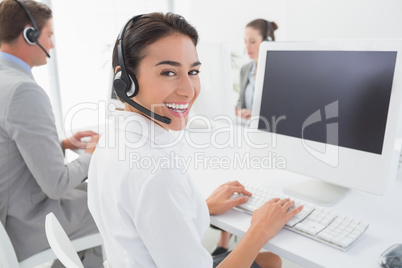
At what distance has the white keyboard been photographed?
84 cm

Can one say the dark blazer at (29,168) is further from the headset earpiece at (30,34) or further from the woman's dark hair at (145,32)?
the woman's dark hair at (145,32)

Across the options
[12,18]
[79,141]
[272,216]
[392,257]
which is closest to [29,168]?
[79,141]

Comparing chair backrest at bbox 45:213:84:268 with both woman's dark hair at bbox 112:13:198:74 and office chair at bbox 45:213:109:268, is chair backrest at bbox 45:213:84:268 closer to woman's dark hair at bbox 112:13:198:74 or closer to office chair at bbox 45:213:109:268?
office chair at bbox 45:213:109:268

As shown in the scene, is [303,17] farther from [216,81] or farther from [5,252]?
[5,252]

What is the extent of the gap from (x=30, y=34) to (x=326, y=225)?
139 centimetres

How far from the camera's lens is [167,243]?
2.26 feet

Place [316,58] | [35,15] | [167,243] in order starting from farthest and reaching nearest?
1. [35,15]
2. [316,58]
3. [167,243]

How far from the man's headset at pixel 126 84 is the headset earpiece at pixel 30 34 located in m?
0.87

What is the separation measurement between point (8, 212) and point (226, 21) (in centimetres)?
334

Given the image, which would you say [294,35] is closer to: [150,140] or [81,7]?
[81,7]

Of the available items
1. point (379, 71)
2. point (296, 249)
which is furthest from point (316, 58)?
point (296, 249)

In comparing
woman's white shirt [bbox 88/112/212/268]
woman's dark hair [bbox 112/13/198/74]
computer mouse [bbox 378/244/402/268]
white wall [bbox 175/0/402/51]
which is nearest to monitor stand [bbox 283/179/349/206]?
computer mouse [bbox 378/244/402/268]

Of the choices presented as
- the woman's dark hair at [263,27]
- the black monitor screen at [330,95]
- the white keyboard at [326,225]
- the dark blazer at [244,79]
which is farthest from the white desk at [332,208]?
the woman's dark hair at [263,27]

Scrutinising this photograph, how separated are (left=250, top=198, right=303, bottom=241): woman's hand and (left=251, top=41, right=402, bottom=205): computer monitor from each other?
160mm
